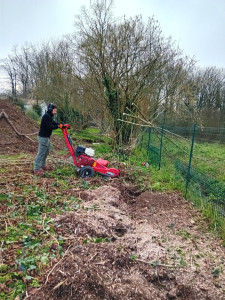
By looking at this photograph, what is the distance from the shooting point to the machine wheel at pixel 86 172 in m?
6.76

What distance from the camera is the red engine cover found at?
6840 mm

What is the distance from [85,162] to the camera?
6.86 m

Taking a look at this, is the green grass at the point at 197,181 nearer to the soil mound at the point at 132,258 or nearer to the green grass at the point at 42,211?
the green grass at the point at 42,211

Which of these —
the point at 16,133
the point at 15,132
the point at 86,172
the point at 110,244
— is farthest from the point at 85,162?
the point at 15,132

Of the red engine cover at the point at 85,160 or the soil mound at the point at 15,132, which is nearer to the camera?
the red engine cover at the point at 85,160

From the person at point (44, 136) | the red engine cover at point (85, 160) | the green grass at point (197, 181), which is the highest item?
the person at point (44, 136)

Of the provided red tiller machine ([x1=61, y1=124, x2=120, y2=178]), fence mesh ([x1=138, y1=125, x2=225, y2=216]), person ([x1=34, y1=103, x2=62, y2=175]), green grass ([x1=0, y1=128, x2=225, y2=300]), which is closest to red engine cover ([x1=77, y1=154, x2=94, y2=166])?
red tiller machine ([x1=61, y1=124, x2=120, y2=178])

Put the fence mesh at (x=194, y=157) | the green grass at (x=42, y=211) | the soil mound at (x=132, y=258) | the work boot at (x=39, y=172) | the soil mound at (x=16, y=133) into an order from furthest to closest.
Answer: the soil mound at (x=16, y=133) < the work boot at (x=39, y=172) < the fence mesh at (x=194, y=157) < the green grass at (x=42, y=211) < the soil mound at (x=132, y=258)

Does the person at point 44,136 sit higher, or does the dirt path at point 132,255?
the person at point 44,136

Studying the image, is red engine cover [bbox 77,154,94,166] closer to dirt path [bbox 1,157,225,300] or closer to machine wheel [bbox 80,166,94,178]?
machine wheel [bbox 80,166,94,178]

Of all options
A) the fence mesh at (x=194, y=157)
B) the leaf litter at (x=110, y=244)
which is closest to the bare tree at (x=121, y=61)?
the fence mesh at (x=194, y=157)

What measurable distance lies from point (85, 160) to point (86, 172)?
0.31 meters

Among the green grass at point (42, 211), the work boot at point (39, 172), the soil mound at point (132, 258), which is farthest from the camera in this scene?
the work boot at point (39, 172)

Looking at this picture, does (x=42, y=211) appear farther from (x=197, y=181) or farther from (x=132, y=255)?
(x=197, y=181)
